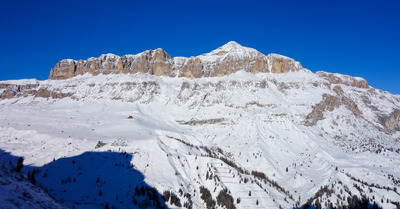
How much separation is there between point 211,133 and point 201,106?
26.0 m

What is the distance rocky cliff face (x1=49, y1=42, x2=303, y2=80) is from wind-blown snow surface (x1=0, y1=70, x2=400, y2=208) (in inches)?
301

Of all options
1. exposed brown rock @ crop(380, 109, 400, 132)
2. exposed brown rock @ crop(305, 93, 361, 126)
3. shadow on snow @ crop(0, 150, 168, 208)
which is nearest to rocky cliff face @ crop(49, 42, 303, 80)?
exposed brown rock @ crop(305, 93, 361, 126)

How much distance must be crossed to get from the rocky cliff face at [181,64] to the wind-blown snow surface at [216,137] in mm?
7633

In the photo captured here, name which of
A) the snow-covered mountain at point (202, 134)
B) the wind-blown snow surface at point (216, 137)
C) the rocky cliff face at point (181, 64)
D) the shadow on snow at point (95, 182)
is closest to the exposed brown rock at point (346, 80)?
the snow-covered mountain at point (202, 134)

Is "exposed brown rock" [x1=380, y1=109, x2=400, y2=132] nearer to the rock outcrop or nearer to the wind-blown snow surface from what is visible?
the wind-blown snow surface

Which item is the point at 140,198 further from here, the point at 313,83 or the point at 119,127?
the point at 313,83

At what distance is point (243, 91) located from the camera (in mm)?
117062

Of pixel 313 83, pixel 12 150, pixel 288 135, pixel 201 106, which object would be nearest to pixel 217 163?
pixel 12 150

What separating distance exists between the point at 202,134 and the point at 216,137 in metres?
6.61

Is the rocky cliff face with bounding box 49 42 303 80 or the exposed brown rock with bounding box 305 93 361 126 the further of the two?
the rocky cliff face with bounding box 49 42 303 80

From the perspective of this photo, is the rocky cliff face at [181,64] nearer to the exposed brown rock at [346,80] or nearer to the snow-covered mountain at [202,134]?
the snow-covered mountain at [202,134]

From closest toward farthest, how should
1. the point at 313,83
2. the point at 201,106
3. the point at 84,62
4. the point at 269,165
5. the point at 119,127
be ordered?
the point at 269,165 < the point at 119,127 < the point at 201,106 < the point at 313,83 < the point at 84,62

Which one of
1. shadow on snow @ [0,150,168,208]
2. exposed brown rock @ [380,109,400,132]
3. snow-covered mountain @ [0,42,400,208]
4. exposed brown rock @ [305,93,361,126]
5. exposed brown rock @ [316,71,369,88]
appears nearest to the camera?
shadow on snow @ [0,150,168,208]

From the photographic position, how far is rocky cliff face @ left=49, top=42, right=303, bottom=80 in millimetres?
140875
